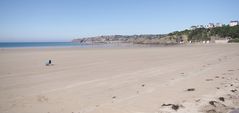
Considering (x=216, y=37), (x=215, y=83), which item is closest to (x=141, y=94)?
(x=215, y=83)

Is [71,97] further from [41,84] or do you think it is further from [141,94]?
[41,84]

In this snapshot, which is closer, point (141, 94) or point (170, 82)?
point (141, 94)

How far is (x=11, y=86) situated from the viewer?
10.6 meters

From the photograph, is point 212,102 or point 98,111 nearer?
point 98,111

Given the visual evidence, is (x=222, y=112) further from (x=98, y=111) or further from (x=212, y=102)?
(x=98, y=111)

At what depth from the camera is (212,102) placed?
7.55 m

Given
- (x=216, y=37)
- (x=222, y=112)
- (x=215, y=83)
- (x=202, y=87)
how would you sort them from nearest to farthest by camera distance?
(x=222, y=112) < (x=202, y=87) < (x=215, y=83) < (x=216, y=37)

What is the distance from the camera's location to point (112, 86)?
10.4 m

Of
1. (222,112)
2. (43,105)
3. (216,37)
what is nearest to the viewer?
(222,112)

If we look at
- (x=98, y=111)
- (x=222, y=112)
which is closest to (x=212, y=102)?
(x=222, y=112)

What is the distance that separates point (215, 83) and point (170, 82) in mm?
1656

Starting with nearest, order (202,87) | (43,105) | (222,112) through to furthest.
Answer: (222,112), (43,105), (202,87)

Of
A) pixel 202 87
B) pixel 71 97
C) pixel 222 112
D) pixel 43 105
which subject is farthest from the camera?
pixel 202 87

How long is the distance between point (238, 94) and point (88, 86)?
503cm
